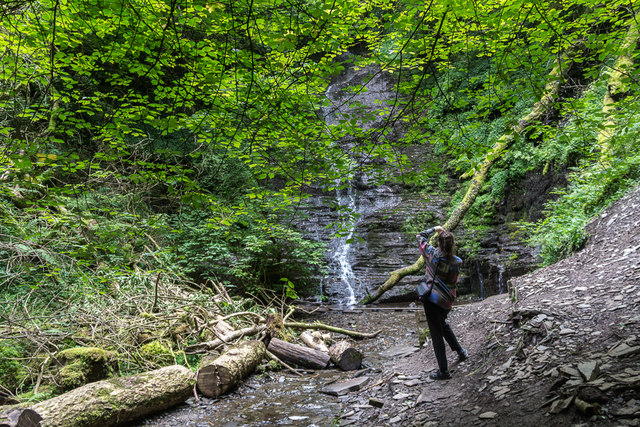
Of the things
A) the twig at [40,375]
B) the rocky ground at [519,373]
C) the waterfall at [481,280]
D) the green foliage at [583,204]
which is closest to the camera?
the rocky ground at [519,373]

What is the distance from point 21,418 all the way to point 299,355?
4563mm

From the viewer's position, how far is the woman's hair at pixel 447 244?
4672 millimetres

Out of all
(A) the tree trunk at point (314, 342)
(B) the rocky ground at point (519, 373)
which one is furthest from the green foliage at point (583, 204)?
(A) the tree trunk at point (314, 342)

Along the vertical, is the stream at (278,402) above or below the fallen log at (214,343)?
below

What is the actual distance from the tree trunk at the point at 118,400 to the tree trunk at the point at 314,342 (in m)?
2.97

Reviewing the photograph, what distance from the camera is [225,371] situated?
5836 mm

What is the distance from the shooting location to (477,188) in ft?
40.5

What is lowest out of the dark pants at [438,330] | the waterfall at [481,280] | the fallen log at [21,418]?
the waterfall at [481,280]

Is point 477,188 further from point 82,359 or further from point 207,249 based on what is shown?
point 82,359

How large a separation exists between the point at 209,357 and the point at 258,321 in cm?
177

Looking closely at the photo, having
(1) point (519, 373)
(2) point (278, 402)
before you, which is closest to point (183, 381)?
(2) point (278, 402)

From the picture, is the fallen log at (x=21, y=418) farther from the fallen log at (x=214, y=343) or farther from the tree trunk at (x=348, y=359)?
the tree trunk at (x=348, y=359)

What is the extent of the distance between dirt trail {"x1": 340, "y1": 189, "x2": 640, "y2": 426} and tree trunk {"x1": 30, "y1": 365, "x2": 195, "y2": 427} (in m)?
2.66

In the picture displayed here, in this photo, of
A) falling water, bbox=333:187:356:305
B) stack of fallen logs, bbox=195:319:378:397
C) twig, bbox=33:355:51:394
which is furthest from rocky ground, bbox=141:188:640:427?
falling water, bbox=333:187:356:305
